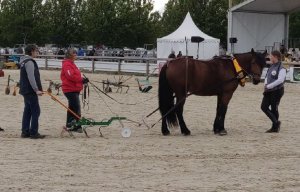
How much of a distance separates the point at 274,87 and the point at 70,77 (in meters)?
4.19

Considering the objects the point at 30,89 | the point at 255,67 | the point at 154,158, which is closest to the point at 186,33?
the point at 255,67

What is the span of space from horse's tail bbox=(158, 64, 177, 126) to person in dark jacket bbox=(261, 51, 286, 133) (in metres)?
2.06

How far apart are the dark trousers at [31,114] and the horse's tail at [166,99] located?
7.87ft

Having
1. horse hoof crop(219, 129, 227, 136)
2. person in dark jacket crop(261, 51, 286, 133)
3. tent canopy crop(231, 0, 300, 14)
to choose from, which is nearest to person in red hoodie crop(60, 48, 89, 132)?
horse hoof crop(219, 129, 227, 136)

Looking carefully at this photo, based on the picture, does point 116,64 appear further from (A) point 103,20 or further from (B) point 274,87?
(B) point 274,87

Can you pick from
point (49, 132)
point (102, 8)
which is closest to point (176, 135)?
point (49, 132)

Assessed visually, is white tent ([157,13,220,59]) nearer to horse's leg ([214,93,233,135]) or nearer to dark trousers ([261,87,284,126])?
dark trousers ([261,87,284,126])

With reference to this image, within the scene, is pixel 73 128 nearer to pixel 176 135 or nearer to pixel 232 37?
pixel 176 135

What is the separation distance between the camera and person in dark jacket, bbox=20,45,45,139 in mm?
11000

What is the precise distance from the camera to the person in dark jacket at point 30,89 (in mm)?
11000

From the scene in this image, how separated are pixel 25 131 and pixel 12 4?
5129 centimetres

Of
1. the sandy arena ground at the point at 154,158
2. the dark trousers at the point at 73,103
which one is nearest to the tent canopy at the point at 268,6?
the sandy arena ground at the point at 154,158

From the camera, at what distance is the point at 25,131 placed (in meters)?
11.3

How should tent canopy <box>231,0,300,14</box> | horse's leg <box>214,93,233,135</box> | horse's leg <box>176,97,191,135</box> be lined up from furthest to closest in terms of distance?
tent canopy <box>231,0,300,14</box> → horse's leg <box>214,93,233,135</box> → horse's leg <box>176,97,191,135</box>
